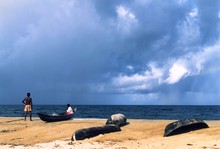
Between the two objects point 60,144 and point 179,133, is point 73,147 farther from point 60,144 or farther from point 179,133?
point 179,133

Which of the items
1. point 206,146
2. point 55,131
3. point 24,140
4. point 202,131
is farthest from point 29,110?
point 206,146

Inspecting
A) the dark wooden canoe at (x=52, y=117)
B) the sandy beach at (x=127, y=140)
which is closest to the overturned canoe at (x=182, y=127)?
the sandy beach at (x=127, y=140)

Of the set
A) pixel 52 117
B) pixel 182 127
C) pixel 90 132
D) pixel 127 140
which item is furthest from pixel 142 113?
pixel 127 140

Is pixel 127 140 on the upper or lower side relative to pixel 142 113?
lower

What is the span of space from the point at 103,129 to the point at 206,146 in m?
5.61

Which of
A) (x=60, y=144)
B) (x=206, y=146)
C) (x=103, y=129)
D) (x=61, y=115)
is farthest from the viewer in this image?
(x=61, y=115)

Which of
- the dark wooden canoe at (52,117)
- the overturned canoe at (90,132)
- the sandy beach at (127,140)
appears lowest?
the sandy beach at (127,140)

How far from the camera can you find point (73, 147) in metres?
11.6

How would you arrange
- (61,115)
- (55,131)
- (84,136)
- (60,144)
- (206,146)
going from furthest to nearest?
(61,115)
(55,131)
(84,136)
(60,144)
(206,146)

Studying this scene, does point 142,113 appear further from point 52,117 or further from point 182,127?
point 182,127

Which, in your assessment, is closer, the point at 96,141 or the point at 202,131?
the point at 96,141

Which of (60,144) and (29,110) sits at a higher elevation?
(29,110)

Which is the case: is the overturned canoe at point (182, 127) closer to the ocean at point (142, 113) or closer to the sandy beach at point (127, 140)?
the sandy beach at point (127, 140)

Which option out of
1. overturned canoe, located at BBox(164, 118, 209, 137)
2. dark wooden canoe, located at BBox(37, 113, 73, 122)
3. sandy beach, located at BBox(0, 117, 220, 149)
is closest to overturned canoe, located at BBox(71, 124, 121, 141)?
sandy beach, located at BBox(0, 117, 220, 149)
